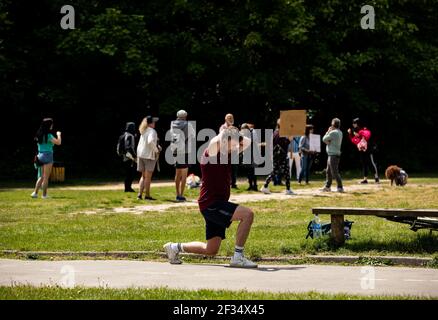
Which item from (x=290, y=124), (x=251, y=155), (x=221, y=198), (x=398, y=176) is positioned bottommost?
(x=398, y=176)

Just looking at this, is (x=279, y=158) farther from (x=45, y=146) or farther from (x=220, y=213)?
(x=220, y=213)

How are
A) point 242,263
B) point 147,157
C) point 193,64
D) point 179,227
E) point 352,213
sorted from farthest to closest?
point 193,64, point 147,157, point 179,227, point 352,213, point 242,263

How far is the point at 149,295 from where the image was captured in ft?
28.4

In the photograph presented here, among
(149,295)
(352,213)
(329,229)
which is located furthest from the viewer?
(329,229)

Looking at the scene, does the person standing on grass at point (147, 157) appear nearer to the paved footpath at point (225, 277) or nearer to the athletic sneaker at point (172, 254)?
the paved footpath at point (225, 277)

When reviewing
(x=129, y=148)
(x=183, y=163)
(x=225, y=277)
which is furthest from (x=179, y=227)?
(x=129, y=148)

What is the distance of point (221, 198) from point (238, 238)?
1.74 ft

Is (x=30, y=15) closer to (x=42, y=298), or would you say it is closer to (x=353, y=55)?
(x=353, y=55)

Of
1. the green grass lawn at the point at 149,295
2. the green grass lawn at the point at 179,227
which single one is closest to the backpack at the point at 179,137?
the green grass lawn at the point at 179,227

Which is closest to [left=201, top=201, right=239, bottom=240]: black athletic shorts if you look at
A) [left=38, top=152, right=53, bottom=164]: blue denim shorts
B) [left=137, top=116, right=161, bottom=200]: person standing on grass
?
[left=137, top=116, right=161, bottom=200]: person standing on grass

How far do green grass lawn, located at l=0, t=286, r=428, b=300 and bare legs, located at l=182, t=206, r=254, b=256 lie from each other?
2351mm
